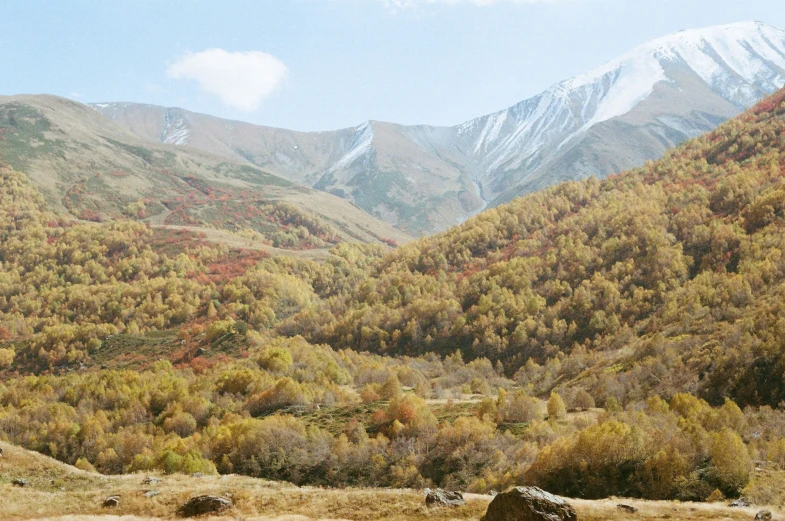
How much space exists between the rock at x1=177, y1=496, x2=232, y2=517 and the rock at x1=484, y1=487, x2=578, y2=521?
13.8 m

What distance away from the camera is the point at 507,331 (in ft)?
339

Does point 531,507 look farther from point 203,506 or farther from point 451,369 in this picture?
point 451,369

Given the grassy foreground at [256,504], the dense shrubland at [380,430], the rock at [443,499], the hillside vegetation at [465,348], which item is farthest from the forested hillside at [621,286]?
the rock at [443,499]

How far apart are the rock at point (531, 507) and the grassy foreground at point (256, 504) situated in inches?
63.6

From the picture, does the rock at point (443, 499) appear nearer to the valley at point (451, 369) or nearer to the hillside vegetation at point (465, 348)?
the valley at point (451, 369)

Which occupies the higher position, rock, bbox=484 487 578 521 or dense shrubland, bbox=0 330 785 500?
rock, bbox=484 487 578 521

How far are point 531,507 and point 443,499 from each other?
18.5 ft

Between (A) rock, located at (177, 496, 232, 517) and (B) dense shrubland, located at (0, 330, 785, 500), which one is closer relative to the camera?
(A) rock, located at (177, 496, 232, 517)

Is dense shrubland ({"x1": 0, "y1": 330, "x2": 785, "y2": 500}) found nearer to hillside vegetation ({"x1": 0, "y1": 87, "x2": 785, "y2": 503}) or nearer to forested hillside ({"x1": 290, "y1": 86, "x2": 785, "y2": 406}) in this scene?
hillside vegetation ({"x1": 0, "y1": 87, "x2": 785, "y2": 503})

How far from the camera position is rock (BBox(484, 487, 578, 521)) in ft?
72.3

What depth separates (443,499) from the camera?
87.1 feet

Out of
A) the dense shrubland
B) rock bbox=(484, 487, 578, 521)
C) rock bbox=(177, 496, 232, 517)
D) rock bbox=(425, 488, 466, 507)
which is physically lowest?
the dense shrubland

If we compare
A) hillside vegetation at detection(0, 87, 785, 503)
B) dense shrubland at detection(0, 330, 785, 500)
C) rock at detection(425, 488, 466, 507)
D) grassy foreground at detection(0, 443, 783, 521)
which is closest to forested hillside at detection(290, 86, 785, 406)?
hillside vegetation at detection(0, 87, 785, 503)

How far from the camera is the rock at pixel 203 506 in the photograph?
27.6m
